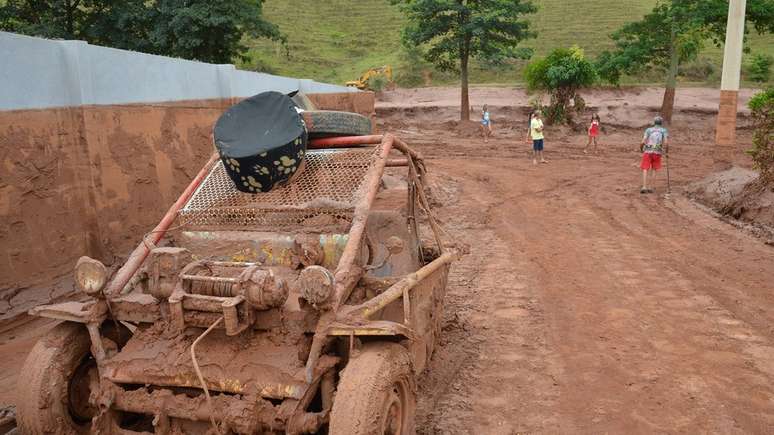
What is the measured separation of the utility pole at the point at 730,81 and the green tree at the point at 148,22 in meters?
12.3

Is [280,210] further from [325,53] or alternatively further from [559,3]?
[559,3]

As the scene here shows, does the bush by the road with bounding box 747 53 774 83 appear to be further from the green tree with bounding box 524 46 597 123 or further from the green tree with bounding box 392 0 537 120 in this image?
the green tree with bounding box 392 0 537 120

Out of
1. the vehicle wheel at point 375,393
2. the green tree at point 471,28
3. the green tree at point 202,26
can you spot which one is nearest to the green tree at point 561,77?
the green tree at point 471,28

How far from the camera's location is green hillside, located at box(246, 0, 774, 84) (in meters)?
37.1

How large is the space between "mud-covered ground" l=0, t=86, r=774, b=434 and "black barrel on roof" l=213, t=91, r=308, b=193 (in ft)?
5.95

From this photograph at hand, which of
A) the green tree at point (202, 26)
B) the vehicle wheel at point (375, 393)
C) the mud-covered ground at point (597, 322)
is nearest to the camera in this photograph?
the vehicle wheel at point (375, 393)

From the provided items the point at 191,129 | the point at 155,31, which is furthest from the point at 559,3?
the point at 191,129

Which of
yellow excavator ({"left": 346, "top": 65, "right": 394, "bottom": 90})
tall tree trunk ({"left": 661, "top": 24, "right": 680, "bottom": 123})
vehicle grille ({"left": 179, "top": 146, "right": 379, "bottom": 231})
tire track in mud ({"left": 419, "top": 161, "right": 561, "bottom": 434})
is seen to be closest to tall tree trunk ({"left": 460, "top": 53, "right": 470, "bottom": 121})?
yellow excavator ({"left": 346, "top": 65, "right": 394, "bottom": 90})

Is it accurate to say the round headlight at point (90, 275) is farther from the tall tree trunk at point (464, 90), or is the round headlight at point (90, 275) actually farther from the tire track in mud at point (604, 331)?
the tall tree trunk at point (464, 90)

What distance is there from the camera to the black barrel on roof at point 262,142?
155 inches

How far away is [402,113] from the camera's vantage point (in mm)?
28016

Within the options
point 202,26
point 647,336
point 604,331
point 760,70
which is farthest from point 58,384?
point 760,70

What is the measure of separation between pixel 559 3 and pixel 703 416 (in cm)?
4655

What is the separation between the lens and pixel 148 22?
18.8 m
